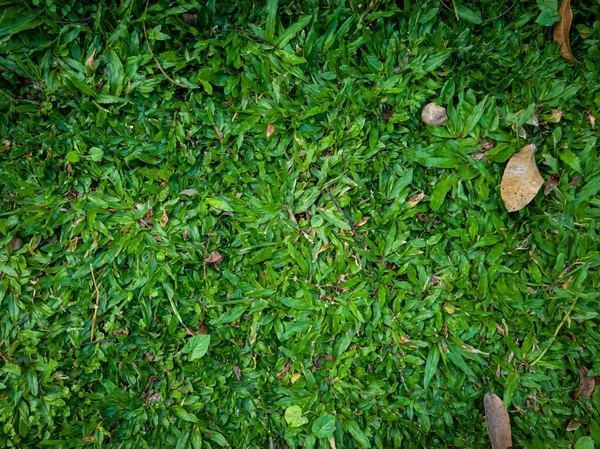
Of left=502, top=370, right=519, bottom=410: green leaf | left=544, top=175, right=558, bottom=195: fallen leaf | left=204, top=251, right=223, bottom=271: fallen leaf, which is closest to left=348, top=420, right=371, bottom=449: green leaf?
left=502, top=370, right=519, bottom=410: green leaf

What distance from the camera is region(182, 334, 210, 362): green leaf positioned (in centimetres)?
225

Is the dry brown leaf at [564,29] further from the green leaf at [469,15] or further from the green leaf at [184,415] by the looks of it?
the green leaf at [184,415]

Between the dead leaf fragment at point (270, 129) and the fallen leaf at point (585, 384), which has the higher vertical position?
the dead leaf fragment at point (270, 129)

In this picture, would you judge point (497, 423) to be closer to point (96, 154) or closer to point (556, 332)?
point (556, 332)

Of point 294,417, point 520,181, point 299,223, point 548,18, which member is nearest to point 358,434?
point 294,417

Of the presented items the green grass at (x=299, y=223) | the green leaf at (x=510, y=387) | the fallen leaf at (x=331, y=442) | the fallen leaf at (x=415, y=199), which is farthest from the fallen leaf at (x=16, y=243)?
the green leaf at (x=510, y=387)

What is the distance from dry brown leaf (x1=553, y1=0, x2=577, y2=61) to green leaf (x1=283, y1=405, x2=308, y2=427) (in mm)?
2347

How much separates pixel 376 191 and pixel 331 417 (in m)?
1.20

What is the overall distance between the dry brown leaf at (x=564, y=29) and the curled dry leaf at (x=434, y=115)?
693mm

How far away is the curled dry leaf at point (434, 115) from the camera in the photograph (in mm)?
2332

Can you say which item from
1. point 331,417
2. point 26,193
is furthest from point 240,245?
point 26,193

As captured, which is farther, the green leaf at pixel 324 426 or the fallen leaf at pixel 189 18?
the fallen leaf at pixel 189 18

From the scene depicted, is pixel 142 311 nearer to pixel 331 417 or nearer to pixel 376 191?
pixel 331 417

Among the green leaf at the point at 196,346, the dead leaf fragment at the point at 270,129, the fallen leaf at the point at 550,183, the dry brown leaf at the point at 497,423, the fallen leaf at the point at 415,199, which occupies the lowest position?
the dry brown leaf at the point at 497,423
